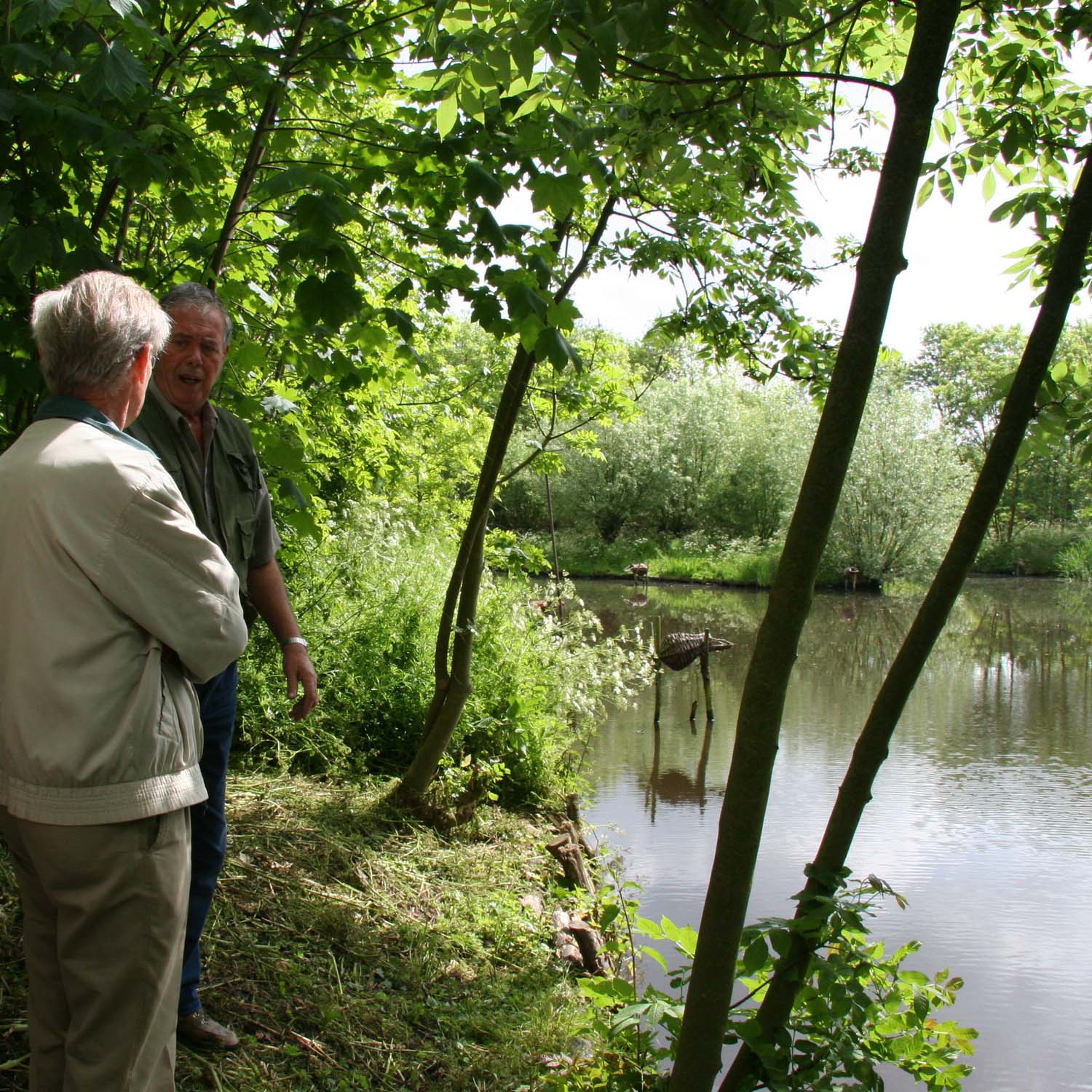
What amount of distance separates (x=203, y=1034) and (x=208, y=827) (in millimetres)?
545

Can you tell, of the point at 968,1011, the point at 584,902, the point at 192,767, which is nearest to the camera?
the point at 192,767

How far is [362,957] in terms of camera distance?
358cm

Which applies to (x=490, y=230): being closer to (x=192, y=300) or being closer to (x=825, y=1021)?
(x=192, y=300)

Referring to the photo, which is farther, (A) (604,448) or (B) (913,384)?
(B) (913,384)

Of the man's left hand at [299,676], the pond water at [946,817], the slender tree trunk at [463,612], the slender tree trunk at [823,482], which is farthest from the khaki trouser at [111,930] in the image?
the pond water at [946,817]

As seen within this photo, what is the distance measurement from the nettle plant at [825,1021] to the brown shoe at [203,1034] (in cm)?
85

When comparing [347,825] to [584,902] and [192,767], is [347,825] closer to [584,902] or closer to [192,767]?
[584,902]

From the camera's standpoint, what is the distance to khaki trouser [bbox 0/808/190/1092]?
1652 millimetres

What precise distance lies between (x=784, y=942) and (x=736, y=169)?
1.72m

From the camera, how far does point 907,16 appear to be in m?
2.41

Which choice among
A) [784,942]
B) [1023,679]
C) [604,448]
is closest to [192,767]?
[784,942]

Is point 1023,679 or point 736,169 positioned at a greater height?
point 736,169

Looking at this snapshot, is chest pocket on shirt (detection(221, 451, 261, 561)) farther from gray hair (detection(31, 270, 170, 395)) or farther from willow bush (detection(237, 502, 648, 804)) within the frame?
willow bush (detection(237, 502, 648, 804))

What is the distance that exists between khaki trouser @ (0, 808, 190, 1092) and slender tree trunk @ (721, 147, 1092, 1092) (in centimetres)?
118
